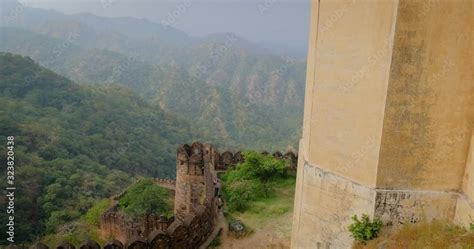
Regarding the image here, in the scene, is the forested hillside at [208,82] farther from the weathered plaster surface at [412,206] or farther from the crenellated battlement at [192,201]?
the weathered plaster surface at [412,206]

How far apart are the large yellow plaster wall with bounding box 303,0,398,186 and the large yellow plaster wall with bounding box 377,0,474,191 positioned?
0.49 feet

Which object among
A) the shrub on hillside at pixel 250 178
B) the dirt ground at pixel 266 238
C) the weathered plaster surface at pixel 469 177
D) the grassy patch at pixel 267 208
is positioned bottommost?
the dirt ground at pixel 266 238

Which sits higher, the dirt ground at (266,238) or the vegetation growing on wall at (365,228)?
the vegetation growing on wall at (365,228)

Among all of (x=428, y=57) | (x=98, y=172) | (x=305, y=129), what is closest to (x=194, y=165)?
(x=305, y=129)

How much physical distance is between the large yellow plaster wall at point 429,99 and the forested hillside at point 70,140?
22.2 meters

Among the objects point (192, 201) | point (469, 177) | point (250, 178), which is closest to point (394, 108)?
point (469, 177)

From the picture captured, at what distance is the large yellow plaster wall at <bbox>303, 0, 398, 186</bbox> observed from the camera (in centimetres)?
509

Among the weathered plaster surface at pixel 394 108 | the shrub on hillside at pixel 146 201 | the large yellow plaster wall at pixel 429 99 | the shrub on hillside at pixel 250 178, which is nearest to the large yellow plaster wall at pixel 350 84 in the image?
the weathered plaster surface at pixel 394 108

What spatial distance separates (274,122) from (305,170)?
244 feet

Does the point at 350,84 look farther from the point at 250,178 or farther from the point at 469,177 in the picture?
the point at 250,178

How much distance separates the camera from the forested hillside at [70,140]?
26.4 m

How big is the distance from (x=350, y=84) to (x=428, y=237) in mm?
2201

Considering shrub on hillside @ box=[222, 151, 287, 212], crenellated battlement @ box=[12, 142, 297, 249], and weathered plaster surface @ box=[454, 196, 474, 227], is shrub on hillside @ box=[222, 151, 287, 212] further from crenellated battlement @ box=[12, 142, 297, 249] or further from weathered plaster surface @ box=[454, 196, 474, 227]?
weathered plaster surface @ box=[454, 196, 474, 227]

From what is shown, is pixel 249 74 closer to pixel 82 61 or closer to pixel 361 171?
pixel 82 61
